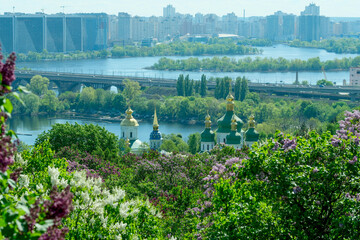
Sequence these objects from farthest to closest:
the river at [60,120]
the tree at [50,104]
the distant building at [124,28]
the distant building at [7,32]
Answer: the distant building at [124,28], the distant building at [7,32], the tree at [50,104], the river at [60,120]

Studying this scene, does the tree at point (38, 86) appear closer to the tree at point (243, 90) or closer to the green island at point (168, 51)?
the tree at point (243, 90)

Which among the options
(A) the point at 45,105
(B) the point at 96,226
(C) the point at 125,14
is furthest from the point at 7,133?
(C) the point at 125,14

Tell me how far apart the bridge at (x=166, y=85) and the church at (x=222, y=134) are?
22554 millimetres

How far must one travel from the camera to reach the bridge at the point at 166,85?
44125 millimetres

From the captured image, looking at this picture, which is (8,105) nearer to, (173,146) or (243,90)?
(173,146)

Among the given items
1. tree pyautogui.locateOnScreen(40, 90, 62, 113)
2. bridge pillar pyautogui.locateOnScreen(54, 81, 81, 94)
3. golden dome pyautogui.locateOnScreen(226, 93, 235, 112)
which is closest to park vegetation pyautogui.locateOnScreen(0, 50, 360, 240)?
golden dome pyautogui.locateOnScreen(226, 93, 235, 112)

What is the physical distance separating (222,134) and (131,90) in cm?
2444

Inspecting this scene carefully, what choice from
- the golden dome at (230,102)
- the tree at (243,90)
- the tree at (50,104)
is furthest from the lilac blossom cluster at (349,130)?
the tree at (243,90)

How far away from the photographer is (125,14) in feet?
360

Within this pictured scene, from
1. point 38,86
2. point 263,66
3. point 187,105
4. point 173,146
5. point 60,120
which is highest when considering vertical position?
point 263,66

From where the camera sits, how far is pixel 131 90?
148 feet

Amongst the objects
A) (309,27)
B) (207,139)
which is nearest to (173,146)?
(207,139)

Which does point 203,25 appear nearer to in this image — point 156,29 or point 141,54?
point 156,29

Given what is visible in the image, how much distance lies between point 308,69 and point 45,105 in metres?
32.4
